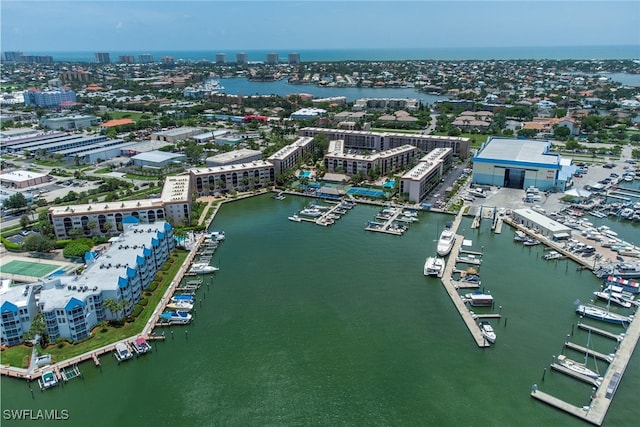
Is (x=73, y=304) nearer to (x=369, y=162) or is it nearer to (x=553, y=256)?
(x=553, y=256)

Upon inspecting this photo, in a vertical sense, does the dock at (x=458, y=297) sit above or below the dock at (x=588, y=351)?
above

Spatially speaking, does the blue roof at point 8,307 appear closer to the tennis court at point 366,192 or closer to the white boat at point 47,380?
the white boat at point 47,380

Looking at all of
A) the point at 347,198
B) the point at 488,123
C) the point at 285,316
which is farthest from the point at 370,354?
the point at 488,123

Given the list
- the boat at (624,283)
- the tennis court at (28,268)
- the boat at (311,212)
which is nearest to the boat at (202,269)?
the tennis court at (28,268)

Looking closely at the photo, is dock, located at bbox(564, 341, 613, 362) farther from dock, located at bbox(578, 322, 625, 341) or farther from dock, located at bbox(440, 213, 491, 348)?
dock, located at bbox(440, 213, 491, 348)

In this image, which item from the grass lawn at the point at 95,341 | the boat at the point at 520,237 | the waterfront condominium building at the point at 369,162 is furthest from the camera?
the waterfront condominium building at the point at 369,162
